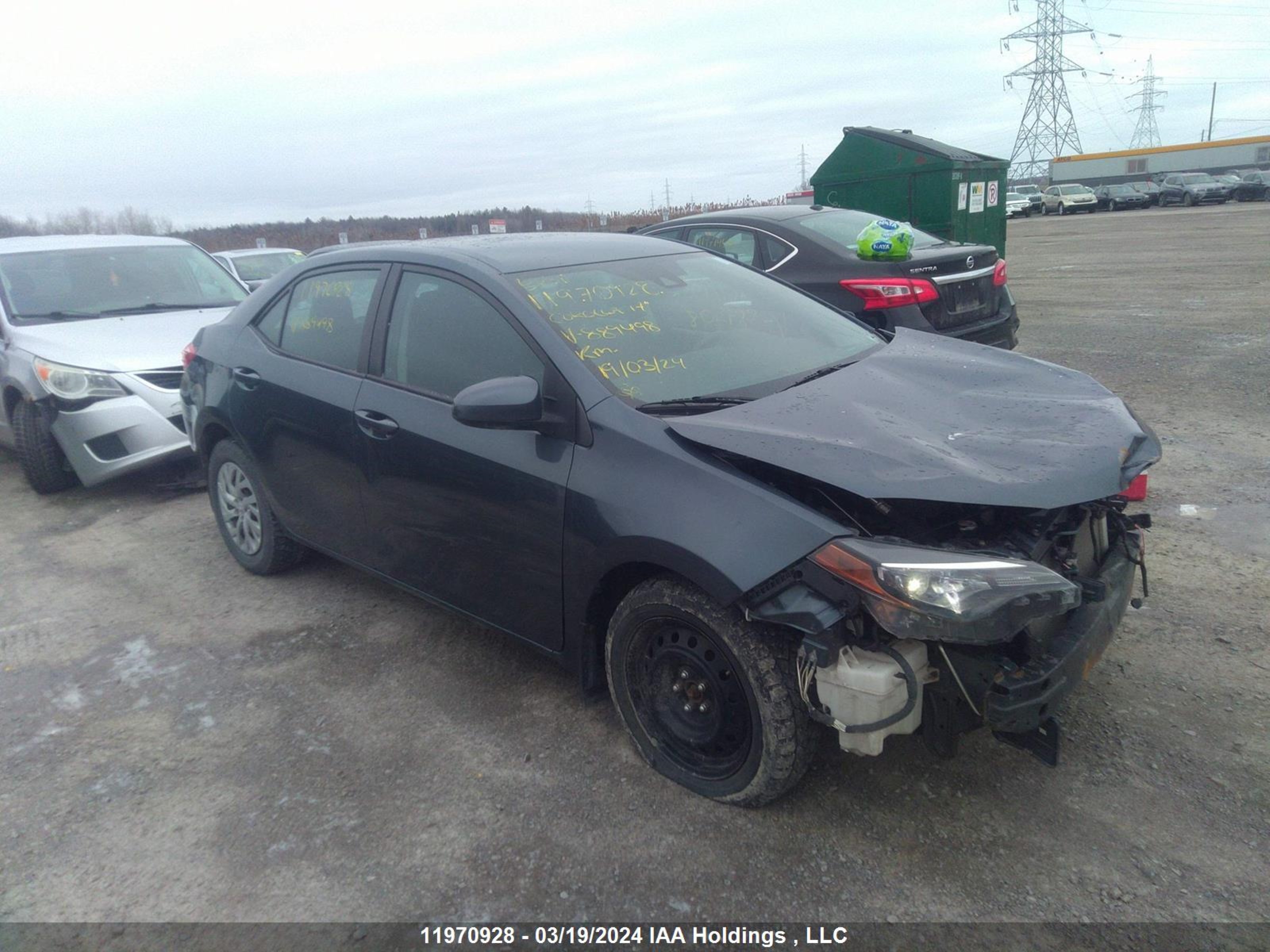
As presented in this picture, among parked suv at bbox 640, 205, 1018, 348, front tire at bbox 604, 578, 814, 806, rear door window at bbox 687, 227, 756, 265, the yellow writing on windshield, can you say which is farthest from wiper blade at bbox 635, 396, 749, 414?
rear door window at bbox 687, 227, 756, 265

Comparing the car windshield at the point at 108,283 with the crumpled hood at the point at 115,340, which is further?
the car windshield at the point at 108,283

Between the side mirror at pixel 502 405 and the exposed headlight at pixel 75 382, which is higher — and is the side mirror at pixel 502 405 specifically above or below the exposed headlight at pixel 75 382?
above

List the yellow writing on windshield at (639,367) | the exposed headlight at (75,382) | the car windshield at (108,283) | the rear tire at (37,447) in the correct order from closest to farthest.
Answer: the yellow writing on windshield at (639,367), the exposed headlight at (75,382), the rear tire at (37,447), the car windshield at (108,283)

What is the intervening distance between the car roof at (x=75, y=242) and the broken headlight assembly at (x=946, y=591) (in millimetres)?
7288

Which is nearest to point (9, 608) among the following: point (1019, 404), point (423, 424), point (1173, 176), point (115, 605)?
point (115, 605)

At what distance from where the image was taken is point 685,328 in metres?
3.48

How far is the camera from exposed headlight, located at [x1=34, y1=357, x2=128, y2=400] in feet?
19.5

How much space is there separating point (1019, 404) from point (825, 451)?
940 mm

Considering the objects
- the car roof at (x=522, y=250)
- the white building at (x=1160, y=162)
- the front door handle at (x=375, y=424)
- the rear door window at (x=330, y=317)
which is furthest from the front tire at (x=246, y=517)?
the white building at (x=1160, y=162)

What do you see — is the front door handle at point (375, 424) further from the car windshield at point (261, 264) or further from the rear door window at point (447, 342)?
the car windshield at point (261, 264)

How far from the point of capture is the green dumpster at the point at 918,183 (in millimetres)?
11812

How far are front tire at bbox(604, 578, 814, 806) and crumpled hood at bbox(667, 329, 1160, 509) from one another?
0.49 meters

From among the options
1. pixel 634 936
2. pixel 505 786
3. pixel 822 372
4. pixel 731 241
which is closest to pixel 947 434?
pixel 822 372

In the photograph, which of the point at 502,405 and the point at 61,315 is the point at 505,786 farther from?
the point at 61,315
